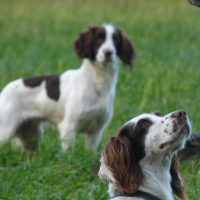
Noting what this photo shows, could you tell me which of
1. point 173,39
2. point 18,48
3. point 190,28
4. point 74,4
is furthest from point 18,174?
point 74,4

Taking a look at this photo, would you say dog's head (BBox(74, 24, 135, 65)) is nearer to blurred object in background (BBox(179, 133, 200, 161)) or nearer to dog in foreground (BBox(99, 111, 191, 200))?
blurred object in background (BBox(179, 133, 200, 161))

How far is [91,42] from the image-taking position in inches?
265

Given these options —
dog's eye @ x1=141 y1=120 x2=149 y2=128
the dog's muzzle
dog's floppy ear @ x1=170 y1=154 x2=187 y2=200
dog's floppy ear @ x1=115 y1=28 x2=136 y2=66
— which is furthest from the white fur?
the dog's muzzle

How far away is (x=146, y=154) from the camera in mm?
3643

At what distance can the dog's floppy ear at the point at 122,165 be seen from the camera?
348 centimetres

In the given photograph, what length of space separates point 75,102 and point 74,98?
0.18 feet

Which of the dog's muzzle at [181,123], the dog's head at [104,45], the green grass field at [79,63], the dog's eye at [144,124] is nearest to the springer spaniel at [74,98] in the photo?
the dog's head at [104,45]

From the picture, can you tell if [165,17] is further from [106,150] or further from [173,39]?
[106,150]

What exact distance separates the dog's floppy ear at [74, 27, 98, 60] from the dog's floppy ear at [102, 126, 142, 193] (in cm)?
319

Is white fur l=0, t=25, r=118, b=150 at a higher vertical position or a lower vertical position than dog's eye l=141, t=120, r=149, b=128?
lower

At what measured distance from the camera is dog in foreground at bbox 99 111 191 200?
3498 millimetres

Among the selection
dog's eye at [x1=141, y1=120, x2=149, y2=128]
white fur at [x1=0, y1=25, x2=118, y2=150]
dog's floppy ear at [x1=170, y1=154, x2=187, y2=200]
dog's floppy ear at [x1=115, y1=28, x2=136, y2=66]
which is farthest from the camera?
dog's floppy ear at [x1=115, y1=28, x2=136, y2=66]

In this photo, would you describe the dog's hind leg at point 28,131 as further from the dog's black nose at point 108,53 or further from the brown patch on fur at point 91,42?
the dog's black nose at point 108,53

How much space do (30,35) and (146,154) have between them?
9580 mm
